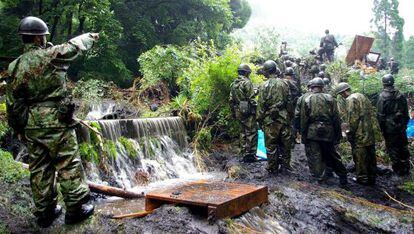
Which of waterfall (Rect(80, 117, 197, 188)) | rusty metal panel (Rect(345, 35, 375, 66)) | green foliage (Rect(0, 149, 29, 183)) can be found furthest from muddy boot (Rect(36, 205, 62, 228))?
rusty metal panel (Rect(345, 35, 375, 66))

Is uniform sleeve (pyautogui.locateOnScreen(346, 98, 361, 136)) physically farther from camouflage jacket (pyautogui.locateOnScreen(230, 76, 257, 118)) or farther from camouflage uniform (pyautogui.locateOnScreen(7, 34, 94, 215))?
camouflage uniform (pyautogui.locateOnScreen(7, 34, 94, 215))

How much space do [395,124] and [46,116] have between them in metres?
7.51

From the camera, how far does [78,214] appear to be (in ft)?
13.1

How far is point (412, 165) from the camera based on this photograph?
894 cm

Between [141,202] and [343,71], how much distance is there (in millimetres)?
14766

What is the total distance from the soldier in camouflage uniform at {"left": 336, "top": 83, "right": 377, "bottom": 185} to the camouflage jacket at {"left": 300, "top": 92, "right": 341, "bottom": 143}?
0.97 ft

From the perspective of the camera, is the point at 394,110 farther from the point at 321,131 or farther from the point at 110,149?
the point at 110,149

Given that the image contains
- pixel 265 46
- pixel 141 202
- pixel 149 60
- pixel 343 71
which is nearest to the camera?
pixel 141 202

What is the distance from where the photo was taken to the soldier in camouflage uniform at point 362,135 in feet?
23.8

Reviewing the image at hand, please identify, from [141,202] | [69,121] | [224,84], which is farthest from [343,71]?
[69,121]

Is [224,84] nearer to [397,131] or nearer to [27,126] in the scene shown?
[397,131]

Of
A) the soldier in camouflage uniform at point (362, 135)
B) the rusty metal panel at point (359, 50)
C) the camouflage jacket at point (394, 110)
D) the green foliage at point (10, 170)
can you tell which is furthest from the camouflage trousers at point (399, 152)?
the rusty metal panel at point (359, 50)

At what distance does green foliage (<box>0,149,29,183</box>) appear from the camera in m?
5.36

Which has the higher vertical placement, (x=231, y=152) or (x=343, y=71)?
(x=343, y=71)
